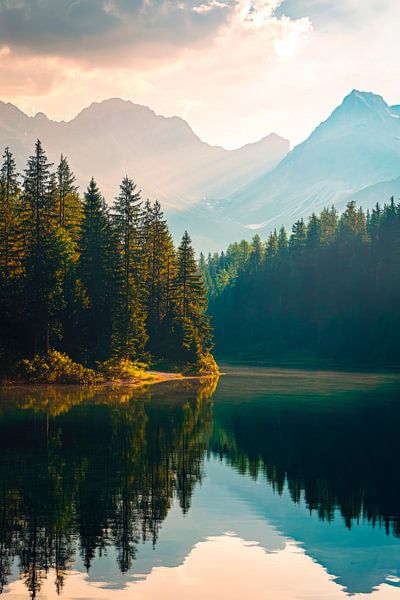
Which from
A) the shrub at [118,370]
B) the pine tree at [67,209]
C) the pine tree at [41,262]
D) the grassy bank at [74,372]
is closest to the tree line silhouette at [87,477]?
the grassy bank at [74,372]

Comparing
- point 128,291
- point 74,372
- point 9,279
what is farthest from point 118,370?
point 9,279

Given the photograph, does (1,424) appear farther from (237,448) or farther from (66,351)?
(66,351)

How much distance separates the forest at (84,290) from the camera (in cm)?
7075

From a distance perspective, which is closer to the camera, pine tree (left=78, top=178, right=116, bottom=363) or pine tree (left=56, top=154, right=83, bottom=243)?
pine tree (left=78, top=178, right=116, bottom=363)

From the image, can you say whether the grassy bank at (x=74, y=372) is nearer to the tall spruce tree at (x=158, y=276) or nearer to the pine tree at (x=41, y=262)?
the pine tree at (x=41, y=262)

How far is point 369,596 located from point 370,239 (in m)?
139

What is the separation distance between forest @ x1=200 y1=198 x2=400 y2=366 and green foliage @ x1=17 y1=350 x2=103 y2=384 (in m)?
61.1

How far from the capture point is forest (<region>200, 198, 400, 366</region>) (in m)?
134

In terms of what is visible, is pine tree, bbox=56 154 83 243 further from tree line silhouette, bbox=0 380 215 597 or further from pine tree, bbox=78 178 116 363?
tree line silhouette, bbox=0 380 215 597

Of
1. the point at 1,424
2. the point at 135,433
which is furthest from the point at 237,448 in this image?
the point at 1,424

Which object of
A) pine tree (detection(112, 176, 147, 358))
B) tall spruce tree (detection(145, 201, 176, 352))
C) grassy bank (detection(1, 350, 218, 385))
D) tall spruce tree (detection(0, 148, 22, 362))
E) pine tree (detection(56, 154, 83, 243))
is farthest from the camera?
tall spruce tree (detection(145, 201, 176, 352))

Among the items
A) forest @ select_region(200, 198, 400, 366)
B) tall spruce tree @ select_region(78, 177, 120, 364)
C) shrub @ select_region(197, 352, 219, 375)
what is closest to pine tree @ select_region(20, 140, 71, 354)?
tall spruce tree @ select_region(78, 177, 120, 364)

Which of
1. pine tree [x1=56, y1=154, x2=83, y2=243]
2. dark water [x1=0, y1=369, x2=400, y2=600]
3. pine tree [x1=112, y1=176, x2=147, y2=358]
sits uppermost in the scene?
pine tree [x1=56, y1=154, x2=83, y2=243]

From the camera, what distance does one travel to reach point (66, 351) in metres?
74.9
